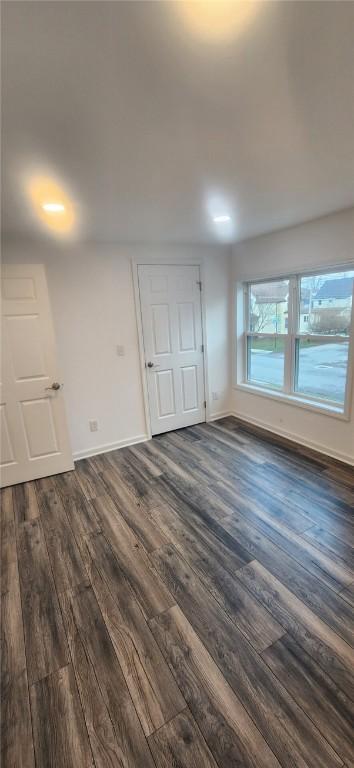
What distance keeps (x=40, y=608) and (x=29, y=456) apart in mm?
1579

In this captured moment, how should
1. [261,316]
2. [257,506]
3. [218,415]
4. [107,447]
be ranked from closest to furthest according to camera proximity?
[257,506]
[107,447]
[261,316]
[218,415]

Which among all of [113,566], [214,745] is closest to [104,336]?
[113,566]

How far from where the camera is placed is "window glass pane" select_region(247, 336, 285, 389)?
12.3 feet

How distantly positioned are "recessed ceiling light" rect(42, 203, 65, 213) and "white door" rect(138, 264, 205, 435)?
1.33m

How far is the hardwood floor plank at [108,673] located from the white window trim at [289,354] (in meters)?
2.60

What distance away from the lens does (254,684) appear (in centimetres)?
133

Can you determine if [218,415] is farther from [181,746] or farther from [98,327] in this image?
[181,746]

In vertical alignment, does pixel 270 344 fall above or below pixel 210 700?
above

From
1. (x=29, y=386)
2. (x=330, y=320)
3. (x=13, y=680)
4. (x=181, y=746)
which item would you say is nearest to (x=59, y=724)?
(x=13, y=680)

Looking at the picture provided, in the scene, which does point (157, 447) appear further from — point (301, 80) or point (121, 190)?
point (301, 80)

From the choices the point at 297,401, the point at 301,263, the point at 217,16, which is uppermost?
the point at 217,16

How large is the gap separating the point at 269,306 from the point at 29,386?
282 cm

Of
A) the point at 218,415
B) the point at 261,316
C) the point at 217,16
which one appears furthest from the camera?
the point at 218,415

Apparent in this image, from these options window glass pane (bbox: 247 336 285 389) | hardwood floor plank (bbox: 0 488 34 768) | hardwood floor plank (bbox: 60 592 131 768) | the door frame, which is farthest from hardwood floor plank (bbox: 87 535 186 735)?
window glass pane (bbox: 247 336 285 389)
